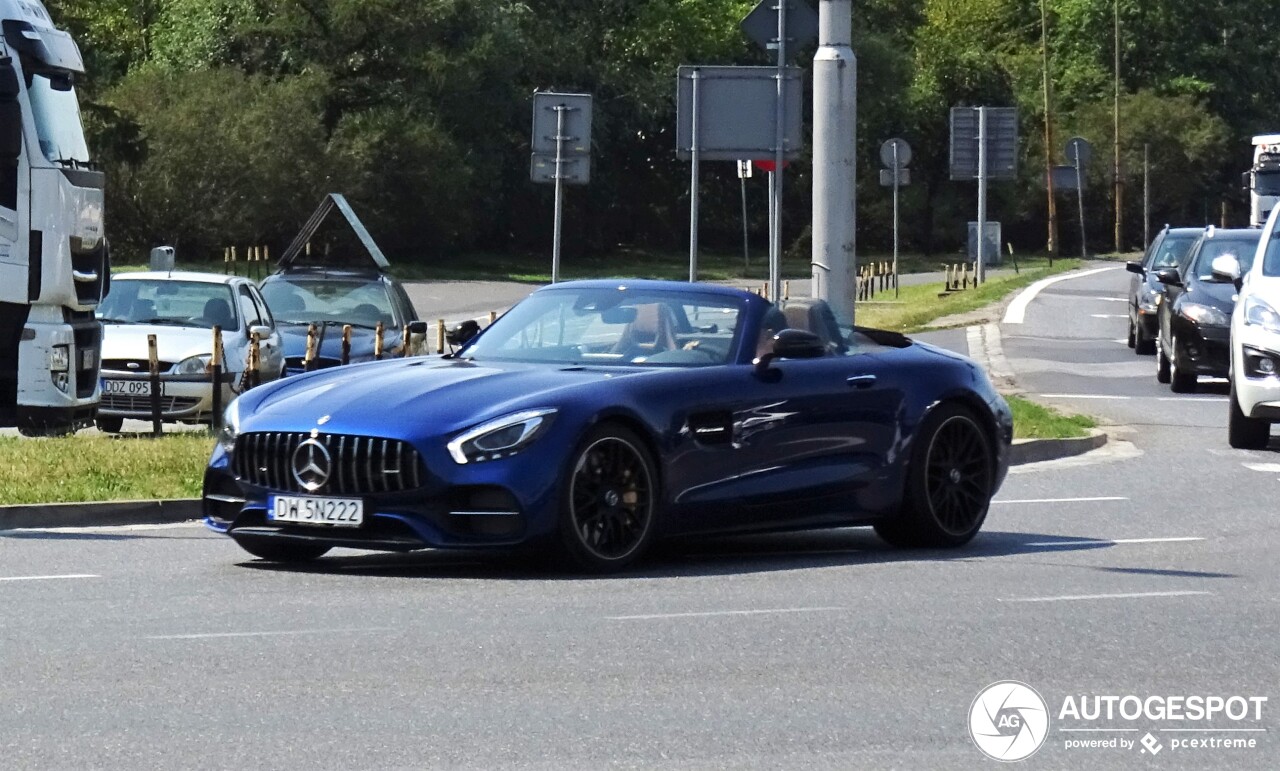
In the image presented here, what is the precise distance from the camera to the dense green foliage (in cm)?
6425

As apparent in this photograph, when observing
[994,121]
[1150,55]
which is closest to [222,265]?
[994,121]

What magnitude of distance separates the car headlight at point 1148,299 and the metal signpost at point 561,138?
8.95m

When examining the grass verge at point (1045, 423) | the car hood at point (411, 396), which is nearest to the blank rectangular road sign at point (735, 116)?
the grass verge at point (1045, 423)

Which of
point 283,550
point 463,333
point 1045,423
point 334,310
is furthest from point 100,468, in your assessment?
point 334,310

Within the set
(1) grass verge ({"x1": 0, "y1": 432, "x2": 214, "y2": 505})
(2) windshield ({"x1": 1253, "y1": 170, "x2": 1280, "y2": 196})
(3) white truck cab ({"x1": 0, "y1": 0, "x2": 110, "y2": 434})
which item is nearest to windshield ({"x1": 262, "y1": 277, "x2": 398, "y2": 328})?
(1) grass verge ({"x1": 0, "y1": 432, "x2": 214, "y2": 505})

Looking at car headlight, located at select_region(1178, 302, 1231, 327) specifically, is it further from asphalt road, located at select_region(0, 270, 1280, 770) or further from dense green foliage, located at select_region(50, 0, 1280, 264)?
→ dense green foliage, located at select_region(50, 0, 1280, 264)

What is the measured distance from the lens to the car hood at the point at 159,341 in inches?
791

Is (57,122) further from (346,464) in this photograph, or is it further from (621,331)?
(346,464)

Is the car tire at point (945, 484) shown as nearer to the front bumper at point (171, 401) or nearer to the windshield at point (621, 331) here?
the windshield at point (621, 331)

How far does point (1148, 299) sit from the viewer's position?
98.3 feet

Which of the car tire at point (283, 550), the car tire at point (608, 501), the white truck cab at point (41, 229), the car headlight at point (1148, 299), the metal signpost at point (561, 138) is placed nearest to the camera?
the car tire at point (608, 501)

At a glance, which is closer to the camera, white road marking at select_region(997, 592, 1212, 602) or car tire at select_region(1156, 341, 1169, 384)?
white road marking at select_region(997, 592, 1212, 602)

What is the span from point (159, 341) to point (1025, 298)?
91.5 ft

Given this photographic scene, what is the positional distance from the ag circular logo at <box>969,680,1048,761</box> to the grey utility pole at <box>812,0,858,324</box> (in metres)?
10.2
